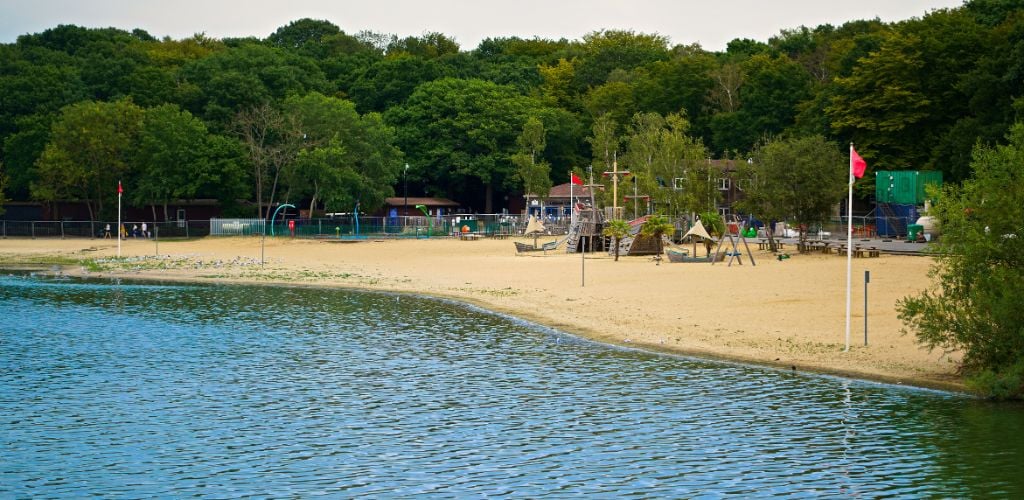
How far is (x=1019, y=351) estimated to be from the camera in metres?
24.5

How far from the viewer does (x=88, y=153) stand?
329 ft

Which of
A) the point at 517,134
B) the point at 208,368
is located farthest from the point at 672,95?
the point at 208,368

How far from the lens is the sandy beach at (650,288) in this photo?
31.2 metres

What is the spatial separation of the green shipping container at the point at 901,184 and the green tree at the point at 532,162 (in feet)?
126

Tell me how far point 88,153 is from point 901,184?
69055mm

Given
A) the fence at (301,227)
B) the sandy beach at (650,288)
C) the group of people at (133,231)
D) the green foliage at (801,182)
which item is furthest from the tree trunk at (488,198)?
the green foliage at (801,182)

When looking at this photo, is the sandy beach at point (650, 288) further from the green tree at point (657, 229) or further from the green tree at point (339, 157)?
the green tree at point (339, 157)

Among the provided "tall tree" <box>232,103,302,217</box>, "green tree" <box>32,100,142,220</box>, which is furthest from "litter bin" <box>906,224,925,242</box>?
"green tree" <box>32,100,142,220</box>

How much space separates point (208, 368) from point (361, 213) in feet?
250

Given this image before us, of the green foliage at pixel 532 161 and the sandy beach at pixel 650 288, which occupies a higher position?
the green foliage at pixel 532 161

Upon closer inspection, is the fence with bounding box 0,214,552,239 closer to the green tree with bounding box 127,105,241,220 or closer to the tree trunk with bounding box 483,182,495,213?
the green tree with bounding box 127,105,241,220

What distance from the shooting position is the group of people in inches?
3952

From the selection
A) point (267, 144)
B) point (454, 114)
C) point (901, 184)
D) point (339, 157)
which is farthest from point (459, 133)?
point (901, 184)

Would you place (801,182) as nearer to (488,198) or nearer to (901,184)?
(901,184)
